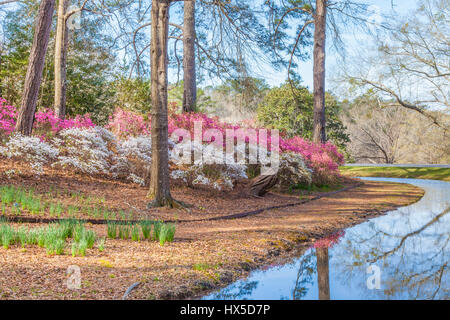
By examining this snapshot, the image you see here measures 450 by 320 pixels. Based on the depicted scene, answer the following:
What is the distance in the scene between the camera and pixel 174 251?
437 cm

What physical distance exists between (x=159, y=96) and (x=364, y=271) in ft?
16.1

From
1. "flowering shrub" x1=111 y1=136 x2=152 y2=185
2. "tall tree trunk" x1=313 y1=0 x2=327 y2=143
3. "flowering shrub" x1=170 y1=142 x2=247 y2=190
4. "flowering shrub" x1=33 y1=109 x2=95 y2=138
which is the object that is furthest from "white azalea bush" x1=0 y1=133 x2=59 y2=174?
"tall tree trunk" x1=313 y1=0 x2=327 y2=143

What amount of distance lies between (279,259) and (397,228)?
2.93 m

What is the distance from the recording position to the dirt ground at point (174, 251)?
3162 millimetres

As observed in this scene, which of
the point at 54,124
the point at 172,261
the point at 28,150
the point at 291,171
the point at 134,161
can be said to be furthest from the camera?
the point at 291,171

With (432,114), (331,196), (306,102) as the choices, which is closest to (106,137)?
(331,196)

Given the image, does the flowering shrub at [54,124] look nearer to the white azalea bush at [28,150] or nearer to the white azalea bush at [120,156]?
the white azalea bush at [120,156]

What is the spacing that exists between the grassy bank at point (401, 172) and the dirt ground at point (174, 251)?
13.1 meters

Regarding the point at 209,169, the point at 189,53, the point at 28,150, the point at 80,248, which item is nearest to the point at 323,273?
the point at 80,248

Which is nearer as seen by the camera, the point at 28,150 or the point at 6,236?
the point at 6,236

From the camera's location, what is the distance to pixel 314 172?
41.6 ft

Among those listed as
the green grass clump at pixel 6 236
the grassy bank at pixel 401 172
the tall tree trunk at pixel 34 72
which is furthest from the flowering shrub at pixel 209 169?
the grassy bank at pixel 401 172

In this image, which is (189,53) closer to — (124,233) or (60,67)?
(60,67)

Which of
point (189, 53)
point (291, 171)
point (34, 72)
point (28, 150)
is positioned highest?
point (189, 53)
